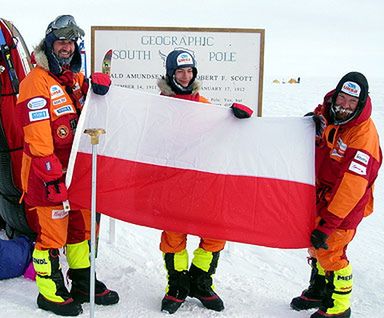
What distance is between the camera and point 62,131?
363 cm

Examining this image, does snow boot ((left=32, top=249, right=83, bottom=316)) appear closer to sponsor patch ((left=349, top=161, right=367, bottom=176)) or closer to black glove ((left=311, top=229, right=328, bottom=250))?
black glove ((left=311, top=229, right=328, bottom=250))

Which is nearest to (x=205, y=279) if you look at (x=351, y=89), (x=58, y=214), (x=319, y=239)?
(x=319, y=239)

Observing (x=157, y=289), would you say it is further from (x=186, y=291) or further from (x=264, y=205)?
(x=264, y=205)

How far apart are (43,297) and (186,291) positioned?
1121 millimetres

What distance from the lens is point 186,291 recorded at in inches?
156

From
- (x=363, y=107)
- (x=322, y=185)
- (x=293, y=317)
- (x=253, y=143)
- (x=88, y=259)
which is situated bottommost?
(x=293, y=317)

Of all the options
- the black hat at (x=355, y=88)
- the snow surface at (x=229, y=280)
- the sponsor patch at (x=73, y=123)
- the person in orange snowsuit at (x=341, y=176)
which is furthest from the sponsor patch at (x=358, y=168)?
the sponsor patch at (x=73, y=123)

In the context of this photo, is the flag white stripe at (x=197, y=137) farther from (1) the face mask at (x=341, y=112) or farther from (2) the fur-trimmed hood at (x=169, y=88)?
(1) the face mask at (x=341, y=112)

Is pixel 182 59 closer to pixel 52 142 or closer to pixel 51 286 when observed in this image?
pixel 52 142

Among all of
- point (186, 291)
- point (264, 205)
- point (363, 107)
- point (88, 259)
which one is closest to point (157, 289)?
point (186, 291)

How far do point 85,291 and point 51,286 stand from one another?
0.34 m

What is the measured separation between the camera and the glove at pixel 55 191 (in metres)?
3.47

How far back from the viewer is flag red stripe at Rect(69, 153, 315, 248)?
364 centimetres

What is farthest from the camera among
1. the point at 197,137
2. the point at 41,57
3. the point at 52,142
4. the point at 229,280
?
the point at 229,280
